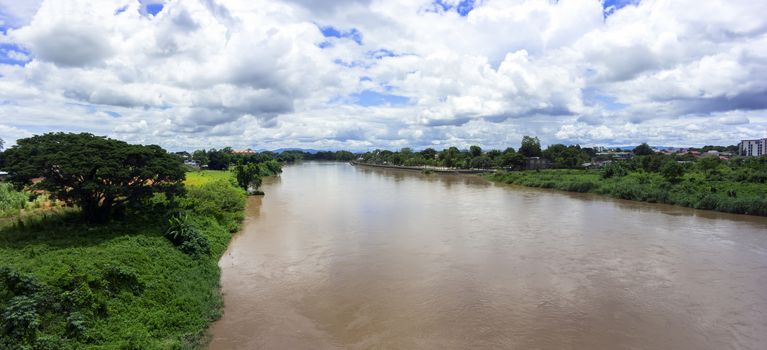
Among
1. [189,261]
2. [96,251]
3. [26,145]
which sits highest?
[26,145]

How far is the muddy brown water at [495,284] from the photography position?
30.5 feet

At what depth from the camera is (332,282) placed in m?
12.6

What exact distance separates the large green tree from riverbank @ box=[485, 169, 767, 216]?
95.7ft

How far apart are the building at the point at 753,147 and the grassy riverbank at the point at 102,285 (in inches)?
4427

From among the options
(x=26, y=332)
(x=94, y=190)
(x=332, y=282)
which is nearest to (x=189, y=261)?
(x=94, y=190)

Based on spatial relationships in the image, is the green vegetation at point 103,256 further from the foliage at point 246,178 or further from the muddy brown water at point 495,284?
the foliage at point 246,178

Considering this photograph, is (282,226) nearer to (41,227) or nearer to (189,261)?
(189,261)

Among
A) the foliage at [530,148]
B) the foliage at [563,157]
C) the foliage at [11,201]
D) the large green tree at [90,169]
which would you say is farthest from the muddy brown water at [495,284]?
the foliage at [530,148]

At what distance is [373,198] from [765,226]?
23301 mm

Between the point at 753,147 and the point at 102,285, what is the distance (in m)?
126

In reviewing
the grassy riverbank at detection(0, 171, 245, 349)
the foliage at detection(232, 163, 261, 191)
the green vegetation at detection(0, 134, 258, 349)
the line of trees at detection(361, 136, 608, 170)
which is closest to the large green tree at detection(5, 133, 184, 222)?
the green vegetation at detection(0, 134, 258, 349)

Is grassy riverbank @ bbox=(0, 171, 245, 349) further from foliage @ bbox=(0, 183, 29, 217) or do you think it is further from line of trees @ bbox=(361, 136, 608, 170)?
line of trees @ bbox=(361, 136, 608, 170)

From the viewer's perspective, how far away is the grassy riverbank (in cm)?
720

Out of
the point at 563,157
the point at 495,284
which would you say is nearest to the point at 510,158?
the point at 563,157
